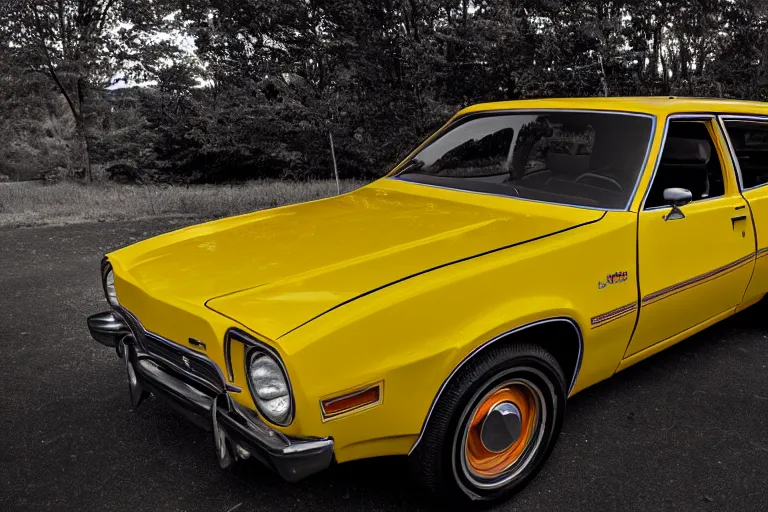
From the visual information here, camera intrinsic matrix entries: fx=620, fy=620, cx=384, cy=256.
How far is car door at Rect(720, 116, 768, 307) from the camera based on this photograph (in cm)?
340

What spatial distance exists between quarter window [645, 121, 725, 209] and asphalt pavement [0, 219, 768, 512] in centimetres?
107

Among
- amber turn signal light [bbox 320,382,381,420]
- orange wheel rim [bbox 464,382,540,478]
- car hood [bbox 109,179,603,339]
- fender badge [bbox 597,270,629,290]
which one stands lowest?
orange wheel rim [bbox 464,382,540,478]

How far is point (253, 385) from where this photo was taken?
1.96 meters

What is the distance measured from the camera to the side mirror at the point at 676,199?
2.76 m

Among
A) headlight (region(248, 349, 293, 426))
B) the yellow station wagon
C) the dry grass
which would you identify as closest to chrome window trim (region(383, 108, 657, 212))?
the yellow station wagon

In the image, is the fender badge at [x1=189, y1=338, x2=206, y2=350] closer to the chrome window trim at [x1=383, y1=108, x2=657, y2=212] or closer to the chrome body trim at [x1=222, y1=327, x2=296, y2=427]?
the chrome body trim at [x1=222, y1=327, x2=296, y2=427]

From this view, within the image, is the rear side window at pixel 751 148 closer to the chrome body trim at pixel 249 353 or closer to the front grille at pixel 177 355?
the chrome body trim at pixel 249 353

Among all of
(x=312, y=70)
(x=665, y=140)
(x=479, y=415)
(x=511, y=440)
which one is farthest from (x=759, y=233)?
(x=312, y=70)

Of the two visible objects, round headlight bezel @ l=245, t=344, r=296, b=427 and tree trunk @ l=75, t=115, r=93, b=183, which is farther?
tree trunk @ l=75, t=115, r=93, b=183

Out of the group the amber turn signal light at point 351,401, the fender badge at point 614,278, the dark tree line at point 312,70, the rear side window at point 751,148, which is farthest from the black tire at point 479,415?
the dark tree line at point 312,70

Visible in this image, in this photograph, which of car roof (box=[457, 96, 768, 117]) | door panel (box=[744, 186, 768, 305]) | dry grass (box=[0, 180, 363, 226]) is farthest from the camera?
dry grass (box=[0, 180, 363, 226])

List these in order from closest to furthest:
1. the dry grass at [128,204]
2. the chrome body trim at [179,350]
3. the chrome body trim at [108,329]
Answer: the chrome body trim at [179,350] → the chrome body trim at [108,329] → the dry grass at [128,204]

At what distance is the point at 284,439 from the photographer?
1902 mm

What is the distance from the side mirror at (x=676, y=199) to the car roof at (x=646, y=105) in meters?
0.46
